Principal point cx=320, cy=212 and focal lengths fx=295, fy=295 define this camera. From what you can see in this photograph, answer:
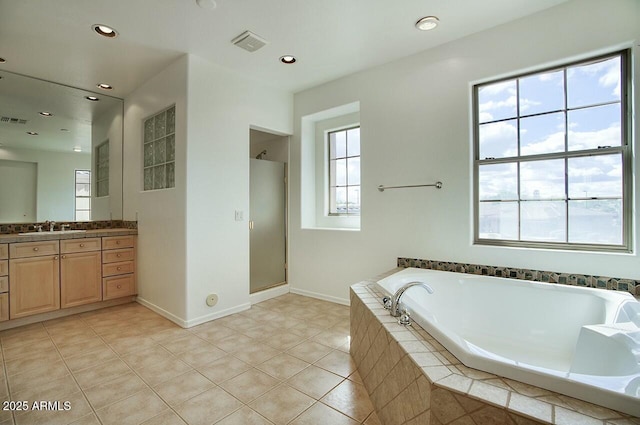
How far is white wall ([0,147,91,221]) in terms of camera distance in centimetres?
331

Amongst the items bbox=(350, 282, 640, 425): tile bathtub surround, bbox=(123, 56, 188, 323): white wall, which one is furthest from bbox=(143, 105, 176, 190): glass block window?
bbox=(350, 282, 640, 425): tile bathtub surround

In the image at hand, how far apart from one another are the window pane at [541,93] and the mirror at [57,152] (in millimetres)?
4460

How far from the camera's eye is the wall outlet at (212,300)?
9.62ft

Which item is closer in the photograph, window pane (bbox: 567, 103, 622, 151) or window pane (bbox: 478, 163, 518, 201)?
window pane (bbox: 567, 103, 622, 151)

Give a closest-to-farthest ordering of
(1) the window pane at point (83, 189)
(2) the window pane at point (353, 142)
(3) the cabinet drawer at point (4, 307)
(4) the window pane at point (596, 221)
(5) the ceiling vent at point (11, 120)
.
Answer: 1. (4) the window pane at point (596, 221)
2. (3) the cabinet drawer at point (4, 307)
3. (5) the ceiling vent at point (11, 120)
4. (1) the window pane at point (83, 189)
5. (2) the window pane at point (353, 142)

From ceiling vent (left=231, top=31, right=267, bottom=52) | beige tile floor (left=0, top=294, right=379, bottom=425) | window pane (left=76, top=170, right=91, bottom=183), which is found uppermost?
ceiling vent (left=231, top=31, right=267, bottom=52)

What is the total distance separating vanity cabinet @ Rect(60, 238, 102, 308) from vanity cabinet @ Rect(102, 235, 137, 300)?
0.06 meters

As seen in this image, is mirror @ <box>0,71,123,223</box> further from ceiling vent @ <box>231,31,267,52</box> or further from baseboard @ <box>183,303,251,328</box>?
ceiling vent @ <box>231,31,267,52</box>

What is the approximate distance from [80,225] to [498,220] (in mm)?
4618

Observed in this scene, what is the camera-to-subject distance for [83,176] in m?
3.64

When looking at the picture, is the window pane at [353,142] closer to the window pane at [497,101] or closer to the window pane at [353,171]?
the window pane at [353,171]

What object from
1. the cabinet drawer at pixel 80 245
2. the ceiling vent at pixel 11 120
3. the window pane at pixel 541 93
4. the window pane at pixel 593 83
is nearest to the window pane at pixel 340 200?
the window pane at pixel 541 93

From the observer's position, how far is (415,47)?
2732mm

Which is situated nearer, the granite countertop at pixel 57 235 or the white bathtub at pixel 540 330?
the white bathtub at pixel 540 330
